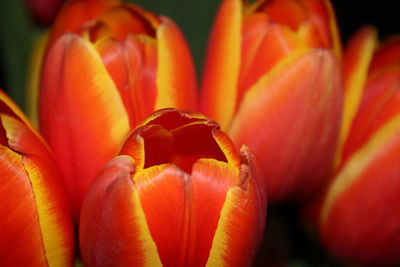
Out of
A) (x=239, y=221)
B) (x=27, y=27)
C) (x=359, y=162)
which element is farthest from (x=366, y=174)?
(x=27, y=27)

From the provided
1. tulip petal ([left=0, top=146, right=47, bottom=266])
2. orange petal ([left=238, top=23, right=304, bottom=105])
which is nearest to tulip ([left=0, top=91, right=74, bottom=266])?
tulip petal ([left=0, top=146, right=47, bottom=266])

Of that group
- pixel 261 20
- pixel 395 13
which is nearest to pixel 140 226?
pixel 261 20

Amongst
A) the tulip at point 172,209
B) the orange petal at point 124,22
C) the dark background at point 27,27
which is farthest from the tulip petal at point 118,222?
the dark background at point 27,27

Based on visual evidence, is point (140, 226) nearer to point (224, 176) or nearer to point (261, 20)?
point (224, 176)

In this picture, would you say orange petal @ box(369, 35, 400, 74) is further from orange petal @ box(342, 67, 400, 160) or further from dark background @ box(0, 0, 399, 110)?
dark background @ box(0, 0, 399, 110)

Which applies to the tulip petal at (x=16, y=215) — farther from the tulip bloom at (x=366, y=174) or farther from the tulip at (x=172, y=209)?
the tulip bloom at (x=366, y=174)

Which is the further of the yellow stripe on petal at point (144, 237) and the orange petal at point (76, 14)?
the orange petal at point (76, 14)
